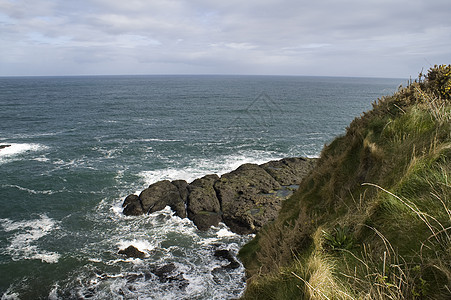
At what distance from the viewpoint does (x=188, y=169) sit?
1471 inches

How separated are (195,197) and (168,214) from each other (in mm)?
3200

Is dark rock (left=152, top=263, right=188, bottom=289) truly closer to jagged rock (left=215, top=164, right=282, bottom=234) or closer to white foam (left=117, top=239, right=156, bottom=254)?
white foam (left=117, top=239, right=156, bottom=254)

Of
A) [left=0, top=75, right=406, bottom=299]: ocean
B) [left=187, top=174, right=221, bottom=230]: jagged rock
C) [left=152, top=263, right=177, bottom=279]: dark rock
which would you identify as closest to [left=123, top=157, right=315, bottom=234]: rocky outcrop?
[left=187, top=174, right=221, bottom=230]: jagged rock

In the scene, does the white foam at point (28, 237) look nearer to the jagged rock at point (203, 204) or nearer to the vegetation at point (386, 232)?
the jagged rock at point (203, 204)

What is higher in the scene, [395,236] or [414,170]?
[414,170]

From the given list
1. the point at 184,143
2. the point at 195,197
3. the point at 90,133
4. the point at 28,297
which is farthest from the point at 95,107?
the point at 28,297

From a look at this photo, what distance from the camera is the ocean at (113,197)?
1836 cm

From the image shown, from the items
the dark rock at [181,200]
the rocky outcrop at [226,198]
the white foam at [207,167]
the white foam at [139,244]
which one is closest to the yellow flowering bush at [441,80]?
Answer: the rocky outcrop at [226,198]

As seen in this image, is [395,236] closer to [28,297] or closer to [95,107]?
[28,297]

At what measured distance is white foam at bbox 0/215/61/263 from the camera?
20.9 metres

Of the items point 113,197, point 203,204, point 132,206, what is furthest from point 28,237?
point 203,204

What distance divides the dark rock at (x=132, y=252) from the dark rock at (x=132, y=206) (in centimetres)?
566

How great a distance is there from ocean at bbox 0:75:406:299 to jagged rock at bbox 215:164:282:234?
1548 mm

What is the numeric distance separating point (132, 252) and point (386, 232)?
63.7ft
